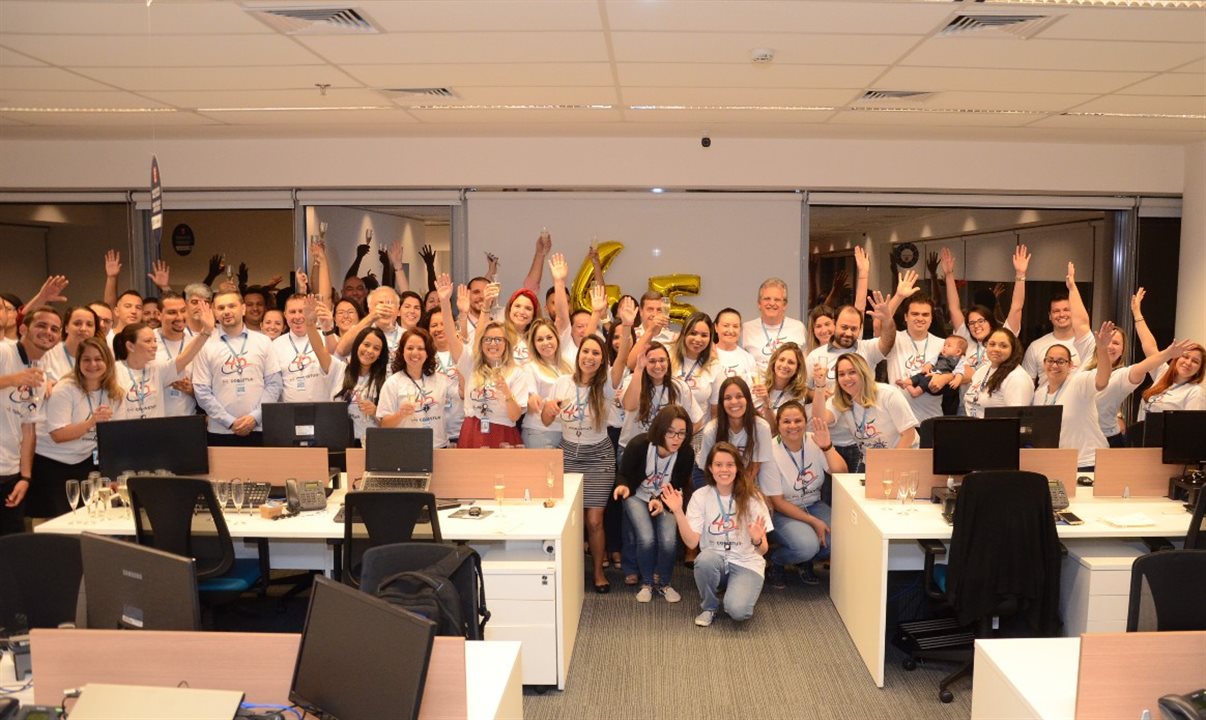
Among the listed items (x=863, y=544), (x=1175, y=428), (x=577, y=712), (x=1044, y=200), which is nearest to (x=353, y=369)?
(x=577, y=712)

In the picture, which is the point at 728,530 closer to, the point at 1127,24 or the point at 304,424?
the point at 304,424

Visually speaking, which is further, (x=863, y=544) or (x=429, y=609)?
(x=863, y=544)

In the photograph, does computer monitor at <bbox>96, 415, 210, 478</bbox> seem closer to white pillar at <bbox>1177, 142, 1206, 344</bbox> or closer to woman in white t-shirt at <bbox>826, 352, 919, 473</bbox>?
woman in white t-shirt at <bbox>826, 352, 919, 473</bbox>

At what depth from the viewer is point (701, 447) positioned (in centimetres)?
557

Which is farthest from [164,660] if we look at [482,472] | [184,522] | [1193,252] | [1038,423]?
[1193,252]

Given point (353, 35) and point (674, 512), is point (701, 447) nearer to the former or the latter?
point (674, 512)

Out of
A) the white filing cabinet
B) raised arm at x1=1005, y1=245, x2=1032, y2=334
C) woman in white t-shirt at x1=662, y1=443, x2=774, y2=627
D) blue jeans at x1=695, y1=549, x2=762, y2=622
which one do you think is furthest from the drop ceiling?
blue jeans at x1=695, y1=549, x2=762, y2=622

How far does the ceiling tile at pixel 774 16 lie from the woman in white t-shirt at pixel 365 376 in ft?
7.96

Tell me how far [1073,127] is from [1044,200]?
134cm

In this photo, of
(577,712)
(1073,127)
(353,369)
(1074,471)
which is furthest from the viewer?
(1073,127)

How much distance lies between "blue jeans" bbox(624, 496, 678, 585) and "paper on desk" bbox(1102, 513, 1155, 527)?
2.22 metres

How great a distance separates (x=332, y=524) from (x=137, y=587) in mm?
1815

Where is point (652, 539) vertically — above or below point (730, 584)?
above

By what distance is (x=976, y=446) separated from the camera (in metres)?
4.61
